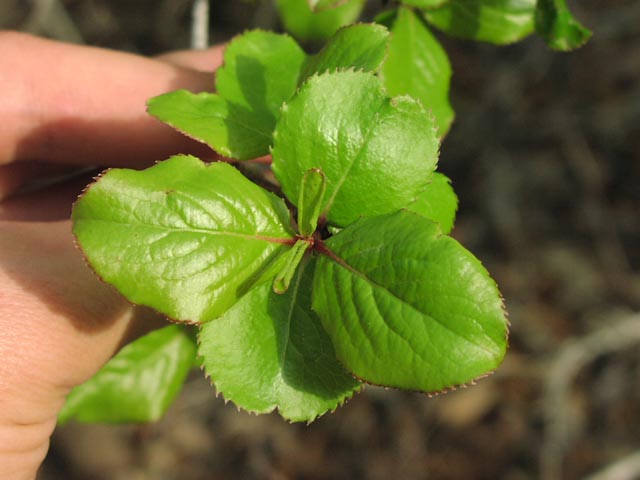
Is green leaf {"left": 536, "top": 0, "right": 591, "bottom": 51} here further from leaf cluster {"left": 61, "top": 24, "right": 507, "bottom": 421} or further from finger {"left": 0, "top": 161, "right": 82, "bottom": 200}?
finger {"left": 0, "top": 161, "right": 82, "bottom": 200}

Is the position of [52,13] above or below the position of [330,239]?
below

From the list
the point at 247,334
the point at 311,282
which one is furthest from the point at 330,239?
the point at 247,334

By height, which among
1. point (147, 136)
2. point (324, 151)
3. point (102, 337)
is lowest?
point (102, 337)

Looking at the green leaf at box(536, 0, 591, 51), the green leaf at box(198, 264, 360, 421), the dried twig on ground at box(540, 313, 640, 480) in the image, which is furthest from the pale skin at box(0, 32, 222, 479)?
the dried twig on ground at box(540, 313, 640, 480)

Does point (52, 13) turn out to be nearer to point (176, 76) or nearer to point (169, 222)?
point (176, 76)

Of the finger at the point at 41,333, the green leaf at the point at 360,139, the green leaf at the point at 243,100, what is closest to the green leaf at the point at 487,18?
the green leaf at the point at 243,100

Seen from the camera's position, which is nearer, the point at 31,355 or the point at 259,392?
the point at 259,392

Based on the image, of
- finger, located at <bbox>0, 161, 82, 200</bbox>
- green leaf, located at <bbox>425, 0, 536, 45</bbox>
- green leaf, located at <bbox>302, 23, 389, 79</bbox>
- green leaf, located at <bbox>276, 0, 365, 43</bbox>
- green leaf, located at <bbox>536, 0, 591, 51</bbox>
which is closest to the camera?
green leaf, located at <bbox>302, 23, 389, 79</bbox>
